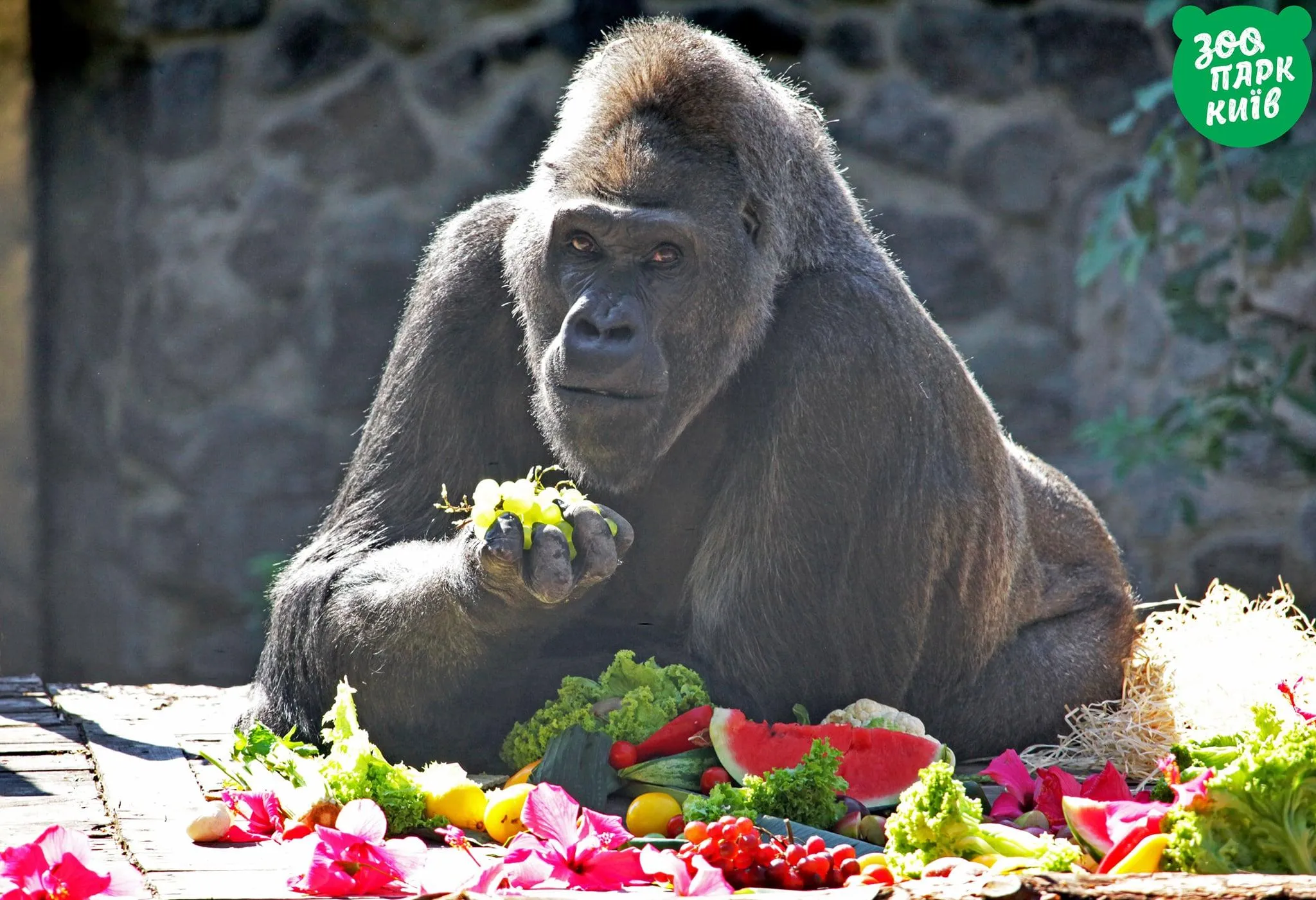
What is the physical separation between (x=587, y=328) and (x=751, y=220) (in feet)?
1.74

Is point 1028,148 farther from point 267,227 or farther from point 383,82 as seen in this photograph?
point 267,227

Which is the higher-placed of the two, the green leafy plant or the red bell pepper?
the green leafy plant

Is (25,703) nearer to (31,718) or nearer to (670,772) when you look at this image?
(31,718)

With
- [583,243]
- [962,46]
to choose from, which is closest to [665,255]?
[583,243]

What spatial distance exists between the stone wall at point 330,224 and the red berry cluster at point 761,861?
3.83m

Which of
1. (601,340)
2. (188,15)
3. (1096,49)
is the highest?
(188,15)

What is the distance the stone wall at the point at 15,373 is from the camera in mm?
6277

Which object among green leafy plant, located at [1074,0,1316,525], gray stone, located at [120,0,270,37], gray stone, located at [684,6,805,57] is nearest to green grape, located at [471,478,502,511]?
green leafy plant, located at [1074,0,1316,525]

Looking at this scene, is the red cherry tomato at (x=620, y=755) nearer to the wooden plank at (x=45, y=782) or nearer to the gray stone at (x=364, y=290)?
the wooden plank at (x=45, y=782)

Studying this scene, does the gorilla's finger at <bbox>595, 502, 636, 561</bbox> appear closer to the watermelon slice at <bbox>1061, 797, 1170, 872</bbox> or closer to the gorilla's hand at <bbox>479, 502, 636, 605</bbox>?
the gorilla's hand at <bbox>479, 502, 636, 605</bbox>

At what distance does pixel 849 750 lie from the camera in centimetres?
346

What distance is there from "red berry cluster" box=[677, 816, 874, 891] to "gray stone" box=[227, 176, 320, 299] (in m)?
4.12

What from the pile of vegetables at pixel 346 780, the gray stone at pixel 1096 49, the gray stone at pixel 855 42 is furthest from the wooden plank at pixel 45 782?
the gray stone at pixel 1096 49

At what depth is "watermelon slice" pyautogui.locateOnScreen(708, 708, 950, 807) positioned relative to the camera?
3373 millimetres
